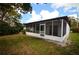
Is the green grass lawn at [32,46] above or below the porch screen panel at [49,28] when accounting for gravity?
below

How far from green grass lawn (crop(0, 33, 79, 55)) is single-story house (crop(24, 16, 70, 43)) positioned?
0.10m

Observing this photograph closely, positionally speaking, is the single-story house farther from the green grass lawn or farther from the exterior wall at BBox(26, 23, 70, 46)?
the green grass lawn

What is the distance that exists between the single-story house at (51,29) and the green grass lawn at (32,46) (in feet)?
0.34

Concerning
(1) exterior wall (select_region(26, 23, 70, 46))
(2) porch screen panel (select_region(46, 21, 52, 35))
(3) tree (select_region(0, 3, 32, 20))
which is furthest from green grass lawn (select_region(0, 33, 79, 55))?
(3) tree (select_region(0, 3, 32, 20))

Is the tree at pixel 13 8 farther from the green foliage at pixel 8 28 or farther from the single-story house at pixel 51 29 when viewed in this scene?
the single-story house at pixel 51 29

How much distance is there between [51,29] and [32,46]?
45cm

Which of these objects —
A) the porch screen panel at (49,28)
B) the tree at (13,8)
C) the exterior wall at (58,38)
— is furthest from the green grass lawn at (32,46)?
the tree at (13,8)

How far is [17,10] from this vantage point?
3.79 meters

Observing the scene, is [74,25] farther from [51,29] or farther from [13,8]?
[13,8]

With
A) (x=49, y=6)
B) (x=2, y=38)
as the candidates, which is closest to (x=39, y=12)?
(x=49, y=6)

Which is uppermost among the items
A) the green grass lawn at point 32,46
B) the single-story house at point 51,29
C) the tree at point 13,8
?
the tree at point 13,8

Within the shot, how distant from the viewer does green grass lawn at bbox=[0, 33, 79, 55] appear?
12.2ft

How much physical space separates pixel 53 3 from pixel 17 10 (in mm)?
642

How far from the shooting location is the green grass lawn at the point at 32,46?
12.2 feet
